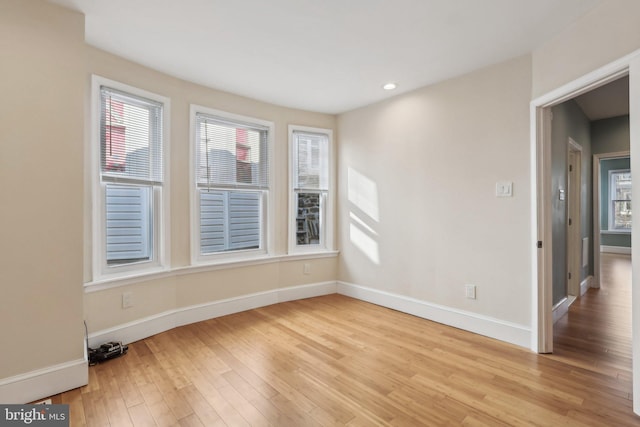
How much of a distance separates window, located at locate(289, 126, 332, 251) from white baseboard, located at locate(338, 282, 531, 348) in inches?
35.3

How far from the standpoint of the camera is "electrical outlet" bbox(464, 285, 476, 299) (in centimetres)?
307

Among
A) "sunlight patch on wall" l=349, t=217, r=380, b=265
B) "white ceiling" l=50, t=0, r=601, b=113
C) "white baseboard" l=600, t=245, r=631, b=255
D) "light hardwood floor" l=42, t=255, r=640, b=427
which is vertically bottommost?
"light hardwood floor" l=42, t=255, r=640, b=427

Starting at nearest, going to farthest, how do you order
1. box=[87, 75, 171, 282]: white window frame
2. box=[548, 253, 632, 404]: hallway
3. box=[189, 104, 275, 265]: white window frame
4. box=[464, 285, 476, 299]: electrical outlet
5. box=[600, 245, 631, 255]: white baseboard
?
box=[548, 253, 632, 404]: hallway → box=[87, 75, 171, 282]: white window frame → box=[464, 285, 476, 299]: electrical outlet → box=[189, 104, 275, 265]: white window frame → box=[600, 245, 631, 255]: white baseboard

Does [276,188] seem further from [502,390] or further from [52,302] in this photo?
[502,390]

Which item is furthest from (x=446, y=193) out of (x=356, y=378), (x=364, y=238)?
(x=356, y=378)

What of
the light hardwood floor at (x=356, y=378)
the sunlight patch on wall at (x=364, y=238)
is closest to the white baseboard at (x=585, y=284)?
the light hardwood floor at (x=356, y=378)

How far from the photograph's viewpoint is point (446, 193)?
129 inches

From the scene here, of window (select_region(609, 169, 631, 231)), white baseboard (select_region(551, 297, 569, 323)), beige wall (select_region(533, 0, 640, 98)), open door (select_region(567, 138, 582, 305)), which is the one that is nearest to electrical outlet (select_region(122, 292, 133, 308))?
beige wall (select_region(533, 0, 640, 98))

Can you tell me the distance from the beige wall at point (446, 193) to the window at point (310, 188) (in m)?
0.30

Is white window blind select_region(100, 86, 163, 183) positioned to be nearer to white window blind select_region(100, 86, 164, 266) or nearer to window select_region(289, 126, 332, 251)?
white window blind select_region(100, 86, 164, 266)

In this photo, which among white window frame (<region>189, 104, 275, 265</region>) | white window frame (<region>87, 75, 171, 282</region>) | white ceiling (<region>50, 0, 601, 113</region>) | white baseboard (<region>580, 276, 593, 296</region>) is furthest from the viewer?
white baseboard (<region>580, 276, 593, 296</region>)

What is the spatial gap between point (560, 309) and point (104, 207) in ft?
15.7

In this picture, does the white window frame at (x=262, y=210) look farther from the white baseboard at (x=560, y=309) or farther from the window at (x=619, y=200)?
the window at (x=619, y=200)

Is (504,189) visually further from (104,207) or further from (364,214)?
(104,207)
